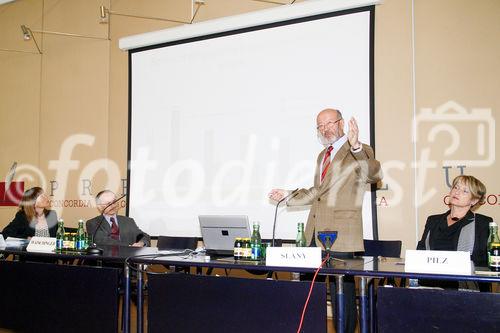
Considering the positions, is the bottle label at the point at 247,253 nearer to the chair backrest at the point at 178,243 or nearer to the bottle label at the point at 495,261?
the bottle label at the point at 495,261

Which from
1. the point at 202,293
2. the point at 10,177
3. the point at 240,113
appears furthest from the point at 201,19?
→ the point at 202,293

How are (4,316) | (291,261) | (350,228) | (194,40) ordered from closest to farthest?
(291,261)
(350,228)
(4,316)
(194,40)

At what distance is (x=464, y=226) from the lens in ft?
9.00

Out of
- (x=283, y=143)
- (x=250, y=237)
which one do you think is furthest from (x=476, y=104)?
(x=250, y=237)

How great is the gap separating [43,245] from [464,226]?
241 cm

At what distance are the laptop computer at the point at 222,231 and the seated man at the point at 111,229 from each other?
4.43ft

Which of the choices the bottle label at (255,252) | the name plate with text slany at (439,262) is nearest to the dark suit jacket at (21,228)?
the bottle label at (255,252)

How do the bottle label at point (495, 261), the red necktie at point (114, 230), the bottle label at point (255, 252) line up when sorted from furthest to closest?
the red necktie at point (114, 230) < the bottle label at point (255, 252) < the bottle label at point (495, 261)

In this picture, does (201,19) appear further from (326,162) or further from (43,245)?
(43,245)

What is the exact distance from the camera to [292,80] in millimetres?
4473

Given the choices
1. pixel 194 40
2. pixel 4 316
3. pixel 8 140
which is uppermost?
pixel 194 40

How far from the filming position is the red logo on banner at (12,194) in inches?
240

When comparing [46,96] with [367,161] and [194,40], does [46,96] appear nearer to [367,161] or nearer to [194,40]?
[194,40]

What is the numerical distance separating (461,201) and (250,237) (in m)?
1.11
